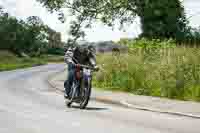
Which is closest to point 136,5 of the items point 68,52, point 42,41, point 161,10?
point 161,10

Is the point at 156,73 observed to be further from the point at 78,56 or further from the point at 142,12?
the point at 142,12

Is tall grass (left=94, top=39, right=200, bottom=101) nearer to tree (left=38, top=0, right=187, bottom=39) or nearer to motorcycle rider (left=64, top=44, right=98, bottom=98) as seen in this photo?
motorcycle rider (left=64, top=44, right=98, bottom=98)

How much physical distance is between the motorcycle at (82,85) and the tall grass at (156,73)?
12.8 feet

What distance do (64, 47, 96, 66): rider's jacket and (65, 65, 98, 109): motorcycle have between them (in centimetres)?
18

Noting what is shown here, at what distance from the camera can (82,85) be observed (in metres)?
15.2

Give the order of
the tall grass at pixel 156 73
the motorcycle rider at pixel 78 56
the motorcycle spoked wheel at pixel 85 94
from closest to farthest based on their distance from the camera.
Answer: the motorcycle spoked wheel at pixel 85 94
the motorcycle rider at pixel 78 56
the tall grass at pixel 156 73

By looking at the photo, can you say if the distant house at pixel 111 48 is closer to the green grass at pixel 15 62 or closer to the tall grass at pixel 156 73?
the tall grass at pixel 156 73

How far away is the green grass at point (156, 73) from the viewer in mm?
18875

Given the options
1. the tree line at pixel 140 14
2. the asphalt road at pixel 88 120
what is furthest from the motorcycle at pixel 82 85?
the tree line at pixel 140 14

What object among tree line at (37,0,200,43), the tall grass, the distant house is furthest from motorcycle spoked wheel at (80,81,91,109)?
tree line at (37,0,200,43)

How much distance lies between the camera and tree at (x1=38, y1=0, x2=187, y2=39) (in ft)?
145

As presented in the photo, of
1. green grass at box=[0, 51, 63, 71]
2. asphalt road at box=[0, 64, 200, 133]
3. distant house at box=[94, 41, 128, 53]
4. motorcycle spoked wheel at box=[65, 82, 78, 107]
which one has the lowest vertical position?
green grass at box=[0, 51, 63, 71]

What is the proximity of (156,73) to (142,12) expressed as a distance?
24698 mm

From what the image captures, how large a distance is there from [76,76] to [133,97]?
418cm
